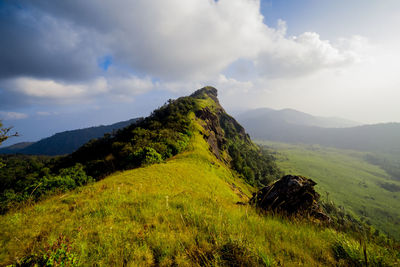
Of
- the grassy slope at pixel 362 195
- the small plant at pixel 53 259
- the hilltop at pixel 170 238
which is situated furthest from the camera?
the grassy slope at pixel 362 195

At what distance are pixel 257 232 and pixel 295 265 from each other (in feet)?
3.86

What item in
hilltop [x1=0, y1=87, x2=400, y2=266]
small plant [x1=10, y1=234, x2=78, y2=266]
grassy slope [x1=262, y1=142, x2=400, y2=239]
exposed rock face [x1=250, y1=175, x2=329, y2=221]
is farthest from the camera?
grassy slope [x1=262, y1=142, x2=400, y2=239]

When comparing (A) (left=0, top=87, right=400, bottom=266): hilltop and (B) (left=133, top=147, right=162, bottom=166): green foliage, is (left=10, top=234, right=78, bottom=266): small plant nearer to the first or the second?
(A) (left=0, top=87, right=400, bottom=266): hilltop

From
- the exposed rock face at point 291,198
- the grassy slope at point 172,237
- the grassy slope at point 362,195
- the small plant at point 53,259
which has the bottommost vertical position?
the grassy slope at point 362,195

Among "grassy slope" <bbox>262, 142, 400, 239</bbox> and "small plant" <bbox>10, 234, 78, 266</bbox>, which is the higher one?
"small plant" <bbox>10, 234, 78, 266</bbox>

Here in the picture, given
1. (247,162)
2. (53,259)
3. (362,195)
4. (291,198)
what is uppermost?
(53,259)

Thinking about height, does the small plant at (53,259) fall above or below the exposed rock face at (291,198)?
above

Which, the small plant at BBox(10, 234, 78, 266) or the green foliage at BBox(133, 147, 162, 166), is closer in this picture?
the small plant at BBox(10, 234, 78, 266)

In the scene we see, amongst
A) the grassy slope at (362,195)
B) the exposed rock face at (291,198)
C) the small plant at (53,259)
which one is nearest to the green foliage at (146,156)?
the exposed rock face at (291,198)

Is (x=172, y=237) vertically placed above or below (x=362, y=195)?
above

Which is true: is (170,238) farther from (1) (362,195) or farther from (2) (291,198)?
(1) (362,195)

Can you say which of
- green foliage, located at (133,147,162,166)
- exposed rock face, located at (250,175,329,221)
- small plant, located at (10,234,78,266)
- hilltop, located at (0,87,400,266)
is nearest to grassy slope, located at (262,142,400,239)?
green foliage, located at (133,147,162,166)

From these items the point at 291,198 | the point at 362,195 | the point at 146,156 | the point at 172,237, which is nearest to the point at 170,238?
the point at 172,237

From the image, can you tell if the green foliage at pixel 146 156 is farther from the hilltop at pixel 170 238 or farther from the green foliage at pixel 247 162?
the green foliage at pixel 247 162
